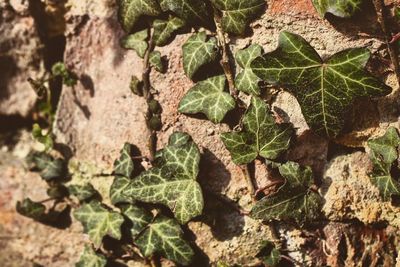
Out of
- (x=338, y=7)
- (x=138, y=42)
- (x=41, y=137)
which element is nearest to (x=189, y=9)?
(x=138, y=42)

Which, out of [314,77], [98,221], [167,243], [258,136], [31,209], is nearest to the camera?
[314,77]

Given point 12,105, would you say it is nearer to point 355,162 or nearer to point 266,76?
point 266,76

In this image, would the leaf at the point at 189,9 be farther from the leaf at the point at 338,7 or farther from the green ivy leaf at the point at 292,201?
the green ivy leaf at the point at 292,201

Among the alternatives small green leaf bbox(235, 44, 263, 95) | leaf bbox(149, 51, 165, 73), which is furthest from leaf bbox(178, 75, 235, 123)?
leaf bbox(149, 51, 165, 73)

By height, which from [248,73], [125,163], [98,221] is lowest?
[98,221]

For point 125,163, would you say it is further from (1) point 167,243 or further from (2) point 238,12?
(2) point 238,12

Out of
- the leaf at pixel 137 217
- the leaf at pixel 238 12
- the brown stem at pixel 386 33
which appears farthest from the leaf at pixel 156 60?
the brown stem at pixel 386 33

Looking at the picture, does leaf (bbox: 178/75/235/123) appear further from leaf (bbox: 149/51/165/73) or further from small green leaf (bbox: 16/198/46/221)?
small green leaf (bbox: 16/198/46/221)
